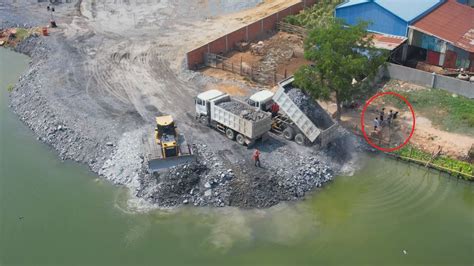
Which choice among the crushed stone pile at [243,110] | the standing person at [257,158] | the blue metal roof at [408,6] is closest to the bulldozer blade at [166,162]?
the standing person at [257,158]

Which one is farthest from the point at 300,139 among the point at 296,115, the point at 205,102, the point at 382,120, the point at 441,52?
the point at 441,52

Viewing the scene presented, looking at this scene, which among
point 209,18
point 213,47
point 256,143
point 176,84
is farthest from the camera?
point 209,18

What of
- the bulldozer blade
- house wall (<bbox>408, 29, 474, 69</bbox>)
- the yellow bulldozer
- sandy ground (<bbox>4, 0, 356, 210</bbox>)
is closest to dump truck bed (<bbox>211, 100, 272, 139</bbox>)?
sandy ground (<bbox>4, 0, 356, 210</bbox>)

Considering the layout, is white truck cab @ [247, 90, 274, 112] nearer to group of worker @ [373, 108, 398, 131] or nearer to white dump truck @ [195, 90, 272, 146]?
white dump truck @ [195, 90, 272, 146]

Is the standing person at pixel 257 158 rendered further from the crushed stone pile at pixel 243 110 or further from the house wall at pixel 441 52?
the house wall at pixel 441 52

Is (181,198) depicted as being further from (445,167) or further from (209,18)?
(209,18)

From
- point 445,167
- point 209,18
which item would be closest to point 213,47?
point 209,18

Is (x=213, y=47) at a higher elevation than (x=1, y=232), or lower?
higher
